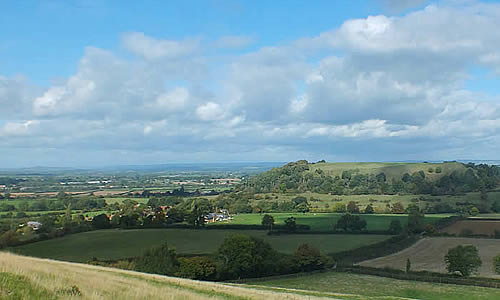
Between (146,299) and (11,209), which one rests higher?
(146,299)

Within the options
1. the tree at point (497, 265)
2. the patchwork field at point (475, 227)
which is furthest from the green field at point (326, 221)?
the tree at point (497, 265)

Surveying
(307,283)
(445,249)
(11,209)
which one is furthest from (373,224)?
(11,209)

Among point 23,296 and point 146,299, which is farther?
point 146,299

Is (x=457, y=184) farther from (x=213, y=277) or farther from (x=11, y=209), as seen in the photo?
(x=11, y=209)

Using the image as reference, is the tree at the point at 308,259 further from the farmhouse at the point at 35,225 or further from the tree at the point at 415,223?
the farmhouse at the point at 35,225

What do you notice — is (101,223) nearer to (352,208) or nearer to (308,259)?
(308,259)

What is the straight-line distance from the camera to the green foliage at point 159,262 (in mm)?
56969

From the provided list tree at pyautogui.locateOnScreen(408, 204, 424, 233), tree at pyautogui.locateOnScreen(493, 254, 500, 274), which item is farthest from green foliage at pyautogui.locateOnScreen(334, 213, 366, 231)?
tree at pyautogui.locateOnScreen(493, 254, 500, 274)

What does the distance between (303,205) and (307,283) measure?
3345 inches

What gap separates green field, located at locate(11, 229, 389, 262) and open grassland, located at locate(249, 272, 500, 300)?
18920 mm

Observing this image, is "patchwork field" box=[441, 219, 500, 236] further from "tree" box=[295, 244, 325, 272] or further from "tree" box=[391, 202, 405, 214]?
"tree" box=[295, 244, 325, 272]

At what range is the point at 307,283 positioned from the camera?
174 ft

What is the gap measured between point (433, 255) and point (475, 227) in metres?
28.0

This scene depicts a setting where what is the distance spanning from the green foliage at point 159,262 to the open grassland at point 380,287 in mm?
11914
